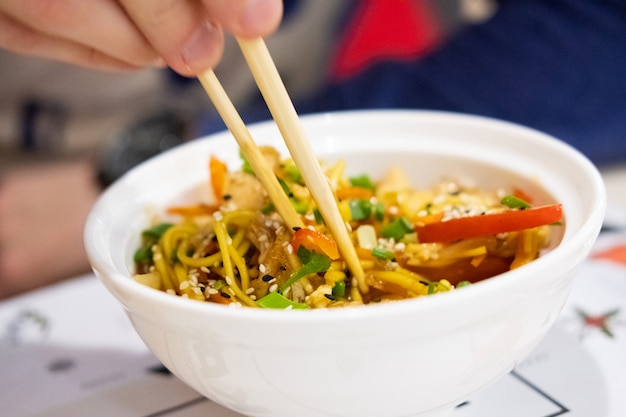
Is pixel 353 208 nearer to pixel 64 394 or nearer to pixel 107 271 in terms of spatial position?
pixel 107 271

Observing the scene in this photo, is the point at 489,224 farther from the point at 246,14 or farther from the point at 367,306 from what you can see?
the point at 246,14

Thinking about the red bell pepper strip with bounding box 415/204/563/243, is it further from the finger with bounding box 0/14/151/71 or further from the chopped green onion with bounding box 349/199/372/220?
the finger with bounding box 0/14/151/71

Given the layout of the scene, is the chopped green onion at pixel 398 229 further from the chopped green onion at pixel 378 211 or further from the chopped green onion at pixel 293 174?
the chopped green onion at pixel 293 174

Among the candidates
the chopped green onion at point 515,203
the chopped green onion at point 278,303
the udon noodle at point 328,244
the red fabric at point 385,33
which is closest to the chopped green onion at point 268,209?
the udon noodle at point 328,244

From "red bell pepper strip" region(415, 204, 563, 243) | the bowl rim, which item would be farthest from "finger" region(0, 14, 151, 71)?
"red bell pepper strip" region(415, 204, 563, 243)

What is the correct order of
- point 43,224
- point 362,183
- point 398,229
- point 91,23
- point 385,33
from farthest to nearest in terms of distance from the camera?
point 385,33 → point 43,224 → point 362,183 → point 398,229 → point 91,23

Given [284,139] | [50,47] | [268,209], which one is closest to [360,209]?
[268,209]
